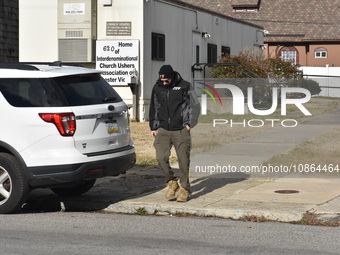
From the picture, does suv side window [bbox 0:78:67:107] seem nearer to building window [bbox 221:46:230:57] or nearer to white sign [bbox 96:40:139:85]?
white sign [bbox 96:40:139:85]

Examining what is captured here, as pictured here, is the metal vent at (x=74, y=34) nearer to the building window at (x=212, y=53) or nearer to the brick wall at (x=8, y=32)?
the brick wall at (x=8, y=32)

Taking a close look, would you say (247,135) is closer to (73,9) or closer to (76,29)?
(76,29)

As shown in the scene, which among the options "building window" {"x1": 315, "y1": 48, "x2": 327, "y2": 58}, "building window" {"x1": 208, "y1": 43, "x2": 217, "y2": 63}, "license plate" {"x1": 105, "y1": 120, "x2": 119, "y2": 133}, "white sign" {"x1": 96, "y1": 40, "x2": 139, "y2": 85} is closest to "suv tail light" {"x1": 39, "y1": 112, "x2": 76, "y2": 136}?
"license plate" {"x1": 105, "y1": 120, "x2": 119, "y2": 133}

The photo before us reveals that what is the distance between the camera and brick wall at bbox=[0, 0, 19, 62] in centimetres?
3073

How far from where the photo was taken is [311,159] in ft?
51.9

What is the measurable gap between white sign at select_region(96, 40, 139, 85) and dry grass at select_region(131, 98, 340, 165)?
454 cm

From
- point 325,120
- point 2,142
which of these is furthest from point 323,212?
point 325,120

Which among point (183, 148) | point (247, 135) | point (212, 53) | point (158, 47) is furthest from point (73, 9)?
point (183, 148)

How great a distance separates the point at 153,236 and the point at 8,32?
917 inches

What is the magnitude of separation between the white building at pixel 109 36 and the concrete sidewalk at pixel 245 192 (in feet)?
28.9

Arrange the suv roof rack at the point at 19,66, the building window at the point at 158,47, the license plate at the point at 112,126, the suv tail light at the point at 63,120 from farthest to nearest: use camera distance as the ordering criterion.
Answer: the building window at the point at 158,47 → the license plate at the point at 112,126 → the suv roof rack at the point at 19,66 → the suv tail light at the point at 63,120

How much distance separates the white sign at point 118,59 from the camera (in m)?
25.8

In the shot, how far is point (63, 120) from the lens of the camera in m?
10.4

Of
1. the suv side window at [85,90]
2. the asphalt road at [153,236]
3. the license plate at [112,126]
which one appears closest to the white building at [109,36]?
the suv side window at [85,90]
